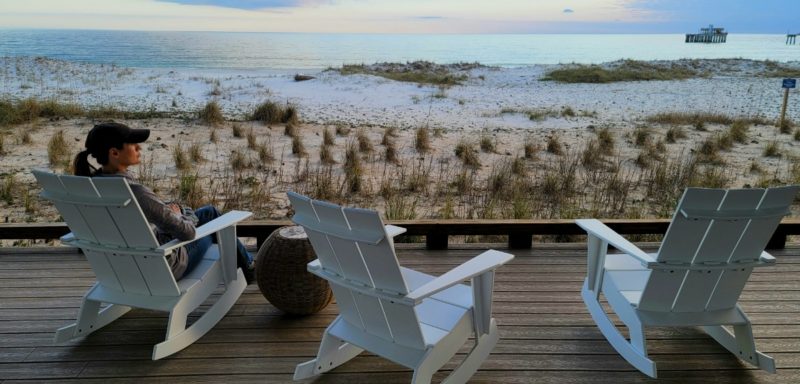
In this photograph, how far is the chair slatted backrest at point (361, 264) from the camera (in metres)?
2.00

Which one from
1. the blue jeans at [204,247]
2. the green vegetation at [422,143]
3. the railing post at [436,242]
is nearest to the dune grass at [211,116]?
the green vegetation at [422,143]

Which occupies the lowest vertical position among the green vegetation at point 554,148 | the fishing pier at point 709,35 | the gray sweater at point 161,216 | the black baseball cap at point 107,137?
the green vegetation at point 554,148

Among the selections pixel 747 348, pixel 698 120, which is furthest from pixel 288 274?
pixel 698 120

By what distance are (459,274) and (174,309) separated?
1.25 meters

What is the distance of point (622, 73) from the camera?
23.3 metres

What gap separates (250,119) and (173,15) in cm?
5304

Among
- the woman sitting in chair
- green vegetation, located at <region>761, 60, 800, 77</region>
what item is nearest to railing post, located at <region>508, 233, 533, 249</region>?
the woman sitting in chair

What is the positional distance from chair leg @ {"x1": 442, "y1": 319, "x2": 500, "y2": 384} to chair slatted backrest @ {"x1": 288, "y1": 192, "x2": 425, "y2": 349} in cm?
25

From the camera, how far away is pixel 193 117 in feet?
35.6

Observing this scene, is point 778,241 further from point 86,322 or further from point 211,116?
point 211,116

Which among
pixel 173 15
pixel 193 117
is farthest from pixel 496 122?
pixel 173 15

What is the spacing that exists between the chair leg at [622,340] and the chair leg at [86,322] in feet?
7.42

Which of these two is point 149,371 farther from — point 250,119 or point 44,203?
point 250,119

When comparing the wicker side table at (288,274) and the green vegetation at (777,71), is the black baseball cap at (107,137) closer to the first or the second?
the wicker side table at (288,274)
